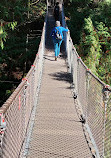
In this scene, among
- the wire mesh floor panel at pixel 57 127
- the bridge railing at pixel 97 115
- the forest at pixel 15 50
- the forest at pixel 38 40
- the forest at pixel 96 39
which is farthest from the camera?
the forest at pixel 15 50

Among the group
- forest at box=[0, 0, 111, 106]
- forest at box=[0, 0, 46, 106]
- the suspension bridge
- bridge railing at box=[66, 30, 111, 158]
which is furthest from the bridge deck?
forest at box=[0, 0, 46, 106]

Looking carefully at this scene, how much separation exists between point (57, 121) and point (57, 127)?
0.28m

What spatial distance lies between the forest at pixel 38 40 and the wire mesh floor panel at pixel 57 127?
532 centimetres

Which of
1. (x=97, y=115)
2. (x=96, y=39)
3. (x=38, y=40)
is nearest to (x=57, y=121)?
(x=97, y=115)

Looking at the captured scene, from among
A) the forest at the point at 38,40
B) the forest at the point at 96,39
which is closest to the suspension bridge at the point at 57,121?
the forest at the point at 96,39

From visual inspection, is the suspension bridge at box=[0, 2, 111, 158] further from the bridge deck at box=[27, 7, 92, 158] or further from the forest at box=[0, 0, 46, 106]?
the forest at box=[0, 0, 46, 106]

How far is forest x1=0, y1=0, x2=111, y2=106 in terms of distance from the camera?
1266cm

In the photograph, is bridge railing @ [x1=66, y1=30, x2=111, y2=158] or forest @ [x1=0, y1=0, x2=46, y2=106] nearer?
bridge railing @ [x1=66, y1=30, x2=111, y2=158]

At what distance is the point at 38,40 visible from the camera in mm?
16281

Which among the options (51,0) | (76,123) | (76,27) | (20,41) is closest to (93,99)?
(76,123)

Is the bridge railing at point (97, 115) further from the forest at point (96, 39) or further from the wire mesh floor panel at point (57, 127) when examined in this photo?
the forest at point (96, 39)

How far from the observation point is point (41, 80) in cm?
762

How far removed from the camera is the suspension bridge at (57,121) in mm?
2984

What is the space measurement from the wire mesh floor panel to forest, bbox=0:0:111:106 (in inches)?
210
